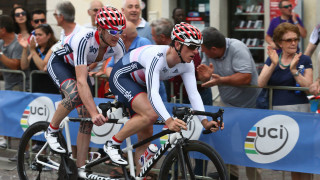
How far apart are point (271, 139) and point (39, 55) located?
12.3ft

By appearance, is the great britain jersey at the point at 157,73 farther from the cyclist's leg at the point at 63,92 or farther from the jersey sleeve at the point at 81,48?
the cyclist's leg at the point at 63,92

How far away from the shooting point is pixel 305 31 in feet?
34.1

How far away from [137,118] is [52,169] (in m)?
1.59

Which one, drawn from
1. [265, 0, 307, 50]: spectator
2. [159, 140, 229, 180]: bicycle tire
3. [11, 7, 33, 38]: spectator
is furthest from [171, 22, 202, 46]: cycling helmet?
[11, 7, 33, 38]: spectator

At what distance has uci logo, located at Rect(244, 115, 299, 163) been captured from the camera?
6707 mm

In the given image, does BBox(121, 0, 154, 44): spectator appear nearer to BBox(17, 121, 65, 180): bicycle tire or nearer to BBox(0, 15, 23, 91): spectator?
BBox(0, 15, 23, 91): spectator

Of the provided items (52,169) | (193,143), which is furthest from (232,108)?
(52,169)

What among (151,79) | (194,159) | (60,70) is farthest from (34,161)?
(151,79)

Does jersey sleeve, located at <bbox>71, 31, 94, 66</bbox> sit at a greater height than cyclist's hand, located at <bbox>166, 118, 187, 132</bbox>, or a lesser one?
greater

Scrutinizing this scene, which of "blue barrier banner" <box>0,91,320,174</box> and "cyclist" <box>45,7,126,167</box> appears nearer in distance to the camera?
"cyclist" <box>45,7,126,167</box>

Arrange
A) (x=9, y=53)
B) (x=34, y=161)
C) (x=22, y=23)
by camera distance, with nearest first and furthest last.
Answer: (x=34, y=161), (x=9, y=53), (x=22, y=23)

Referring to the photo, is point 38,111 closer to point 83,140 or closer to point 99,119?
point 83,140

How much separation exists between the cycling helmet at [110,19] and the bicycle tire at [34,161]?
1518 mm

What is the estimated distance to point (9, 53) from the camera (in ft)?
32.0
